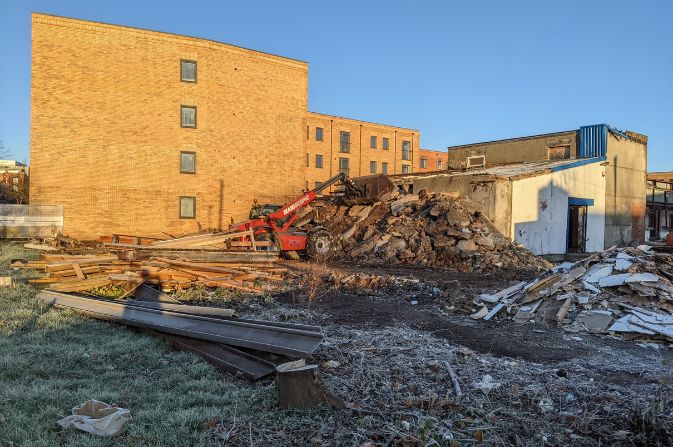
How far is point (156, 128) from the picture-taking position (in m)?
24.8

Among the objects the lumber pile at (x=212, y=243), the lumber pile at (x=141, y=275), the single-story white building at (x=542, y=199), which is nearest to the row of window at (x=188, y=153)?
the lumber pile at (x=212, y=243)

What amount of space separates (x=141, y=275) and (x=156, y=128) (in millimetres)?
17249

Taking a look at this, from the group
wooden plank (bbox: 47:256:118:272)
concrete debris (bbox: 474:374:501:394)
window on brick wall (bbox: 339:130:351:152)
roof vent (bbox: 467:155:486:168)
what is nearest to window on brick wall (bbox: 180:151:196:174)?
wooden plank (bbox: 47:256:118:272)

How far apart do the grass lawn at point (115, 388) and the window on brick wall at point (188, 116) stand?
2034cm

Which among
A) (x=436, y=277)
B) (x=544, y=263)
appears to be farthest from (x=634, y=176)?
(x=436, y=277)

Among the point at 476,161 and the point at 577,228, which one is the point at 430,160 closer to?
the point at 476,161

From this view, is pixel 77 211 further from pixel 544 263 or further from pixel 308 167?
pixel 308 167

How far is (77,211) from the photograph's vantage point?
76.2ft

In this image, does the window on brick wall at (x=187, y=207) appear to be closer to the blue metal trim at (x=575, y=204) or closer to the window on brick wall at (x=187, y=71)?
the window on brick wall at (x=187, y=71)

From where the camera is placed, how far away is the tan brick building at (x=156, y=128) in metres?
22.9

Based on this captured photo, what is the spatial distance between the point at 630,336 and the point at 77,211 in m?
23.7

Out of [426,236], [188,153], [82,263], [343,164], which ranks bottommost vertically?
[82,263]

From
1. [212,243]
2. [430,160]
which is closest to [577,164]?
[212,243]

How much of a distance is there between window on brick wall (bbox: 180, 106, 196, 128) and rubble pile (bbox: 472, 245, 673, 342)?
20.6 meters
